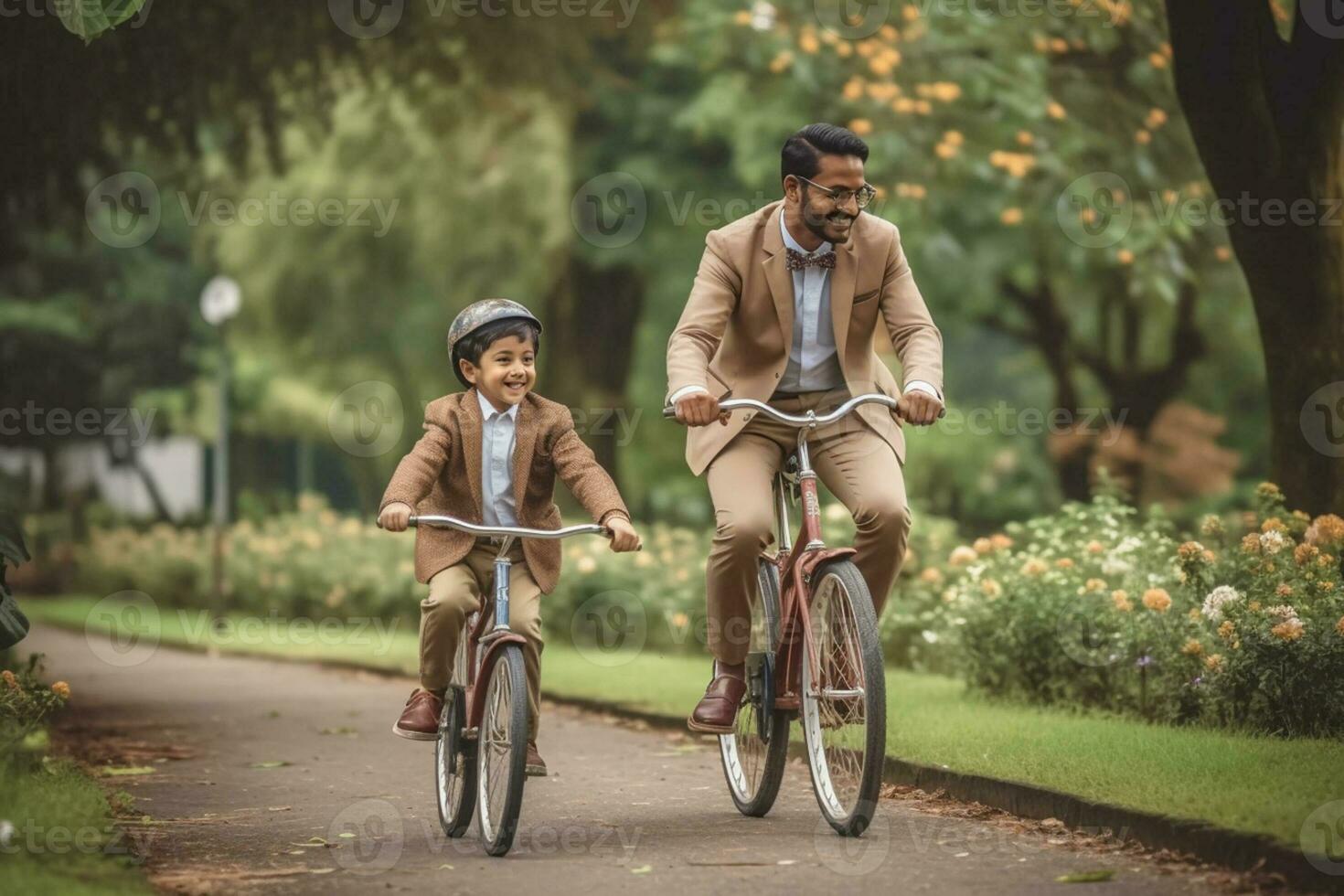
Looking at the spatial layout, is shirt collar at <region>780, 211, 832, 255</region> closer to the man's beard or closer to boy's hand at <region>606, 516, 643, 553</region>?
the man's beard

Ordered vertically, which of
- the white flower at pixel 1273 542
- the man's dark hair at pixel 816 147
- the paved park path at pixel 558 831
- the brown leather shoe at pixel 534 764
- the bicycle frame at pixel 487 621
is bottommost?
the paved park path at pixel 558 831

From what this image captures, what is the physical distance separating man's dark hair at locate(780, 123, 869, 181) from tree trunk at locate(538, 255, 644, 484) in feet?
54.7

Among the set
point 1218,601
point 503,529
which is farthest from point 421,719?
point 1218,601

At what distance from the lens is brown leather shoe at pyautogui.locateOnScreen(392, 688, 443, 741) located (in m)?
6.76

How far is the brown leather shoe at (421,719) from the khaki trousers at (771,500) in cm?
104

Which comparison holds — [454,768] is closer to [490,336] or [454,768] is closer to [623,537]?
[623,537]

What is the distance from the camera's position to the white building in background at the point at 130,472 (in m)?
37.9

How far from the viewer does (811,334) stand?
7.04 meters

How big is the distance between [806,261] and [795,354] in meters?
0.34

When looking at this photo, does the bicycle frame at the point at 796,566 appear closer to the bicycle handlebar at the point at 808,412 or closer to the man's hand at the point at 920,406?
the bicycle handlebar at the point at 808,412

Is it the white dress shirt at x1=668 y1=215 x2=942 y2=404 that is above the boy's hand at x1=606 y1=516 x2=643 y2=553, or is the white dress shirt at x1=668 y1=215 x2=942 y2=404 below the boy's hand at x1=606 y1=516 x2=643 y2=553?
above

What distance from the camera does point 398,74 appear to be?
49.2 ft

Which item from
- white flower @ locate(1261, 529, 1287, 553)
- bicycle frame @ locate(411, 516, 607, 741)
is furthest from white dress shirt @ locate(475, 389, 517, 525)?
white flower @ locate(1261, 529, 1287, 553)

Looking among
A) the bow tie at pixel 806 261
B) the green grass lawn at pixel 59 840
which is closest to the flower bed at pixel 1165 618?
the bow tie at pixel 806 261
